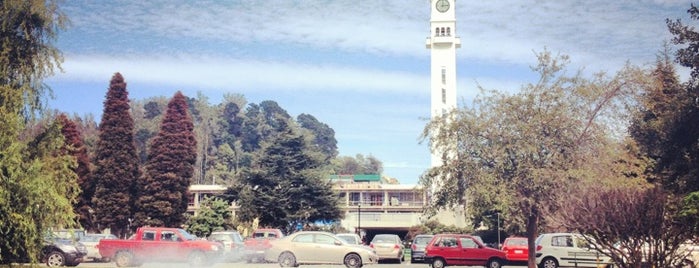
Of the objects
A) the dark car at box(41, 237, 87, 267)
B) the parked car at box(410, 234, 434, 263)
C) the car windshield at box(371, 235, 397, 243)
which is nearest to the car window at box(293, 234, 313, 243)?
the car windshield at box(371, 235, 397, 243)

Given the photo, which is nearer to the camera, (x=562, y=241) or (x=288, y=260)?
(x=288, y=260)

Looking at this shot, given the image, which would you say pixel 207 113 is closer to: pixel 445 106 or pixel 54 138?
pixel 445 106

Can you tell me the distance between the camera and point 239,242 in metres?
35.0

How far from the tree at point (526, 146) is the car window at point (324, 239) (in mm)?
5898

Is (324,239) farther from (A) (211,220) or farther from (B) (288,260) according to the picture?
(A) (211,220)

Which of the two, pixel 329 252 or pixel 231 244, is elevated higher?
pixel 231 244

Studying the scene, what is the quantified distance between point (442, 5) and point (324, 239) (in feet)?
186

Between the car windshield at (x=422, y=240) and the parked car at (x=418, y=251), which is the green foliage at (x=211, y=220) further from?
the parked car at (x=418, y=251)

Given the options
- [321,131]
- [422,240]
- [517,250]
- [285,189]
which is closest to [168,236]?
[422,240]

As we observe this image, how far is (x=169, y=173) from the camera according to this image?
163 ft

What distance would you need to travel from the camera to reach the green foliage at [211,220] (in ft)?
159

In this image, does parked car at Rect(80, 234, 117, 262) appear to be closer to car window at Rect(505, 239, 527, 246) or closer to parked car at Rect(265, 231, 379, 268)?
parked car at Rect(265, 231, 379, 268)

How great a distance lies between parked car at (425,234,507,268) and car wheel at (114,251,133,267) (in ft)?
40.6

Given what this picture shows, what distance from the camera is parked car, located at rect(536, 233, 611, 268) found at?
1075 inches
